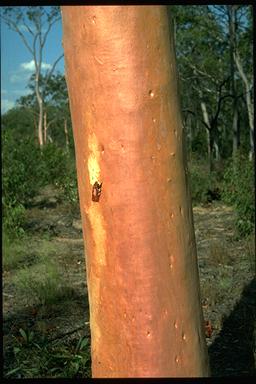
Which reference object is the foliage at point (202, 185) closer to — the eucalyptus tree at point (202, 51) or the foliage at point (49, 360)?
the eucalyptus tree at point (202, 51)

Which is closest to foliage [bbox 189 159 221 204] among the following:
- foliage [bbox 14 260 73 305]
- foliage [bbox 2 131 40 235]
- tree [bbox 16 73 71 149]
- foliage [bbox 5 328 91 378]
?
foliage [bbox 2 131 40 235]

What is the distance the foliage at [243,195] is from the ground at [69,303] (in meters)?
0.22

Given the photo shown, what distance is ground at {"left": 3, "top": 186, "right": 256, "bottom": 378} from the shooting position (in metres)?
3.45

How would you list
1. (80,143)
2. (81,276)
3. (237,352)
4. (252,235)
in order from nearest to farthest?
(80,143)
(237,352)
(81,276)
(252,235)

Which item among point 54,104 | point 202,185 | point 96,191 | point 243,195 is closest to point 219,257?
point 243,195

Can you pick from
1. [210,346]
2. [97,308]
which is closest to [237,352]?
[210,346]

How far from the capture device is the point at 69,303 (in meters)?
4.79

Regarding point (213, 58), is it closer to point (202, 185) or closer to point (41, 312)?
point (202, 185)

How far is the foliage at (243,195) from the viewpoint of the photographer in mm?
7336

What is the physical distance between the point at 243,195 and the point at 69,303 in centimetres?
345

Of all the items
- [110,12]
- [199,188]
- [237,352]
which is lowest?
[237,352]

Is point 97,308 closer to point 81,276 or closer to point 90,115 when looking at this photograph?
point 90,115

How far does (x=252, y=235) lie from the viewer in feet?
24.0

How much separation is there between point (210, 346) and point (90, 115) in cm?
279
